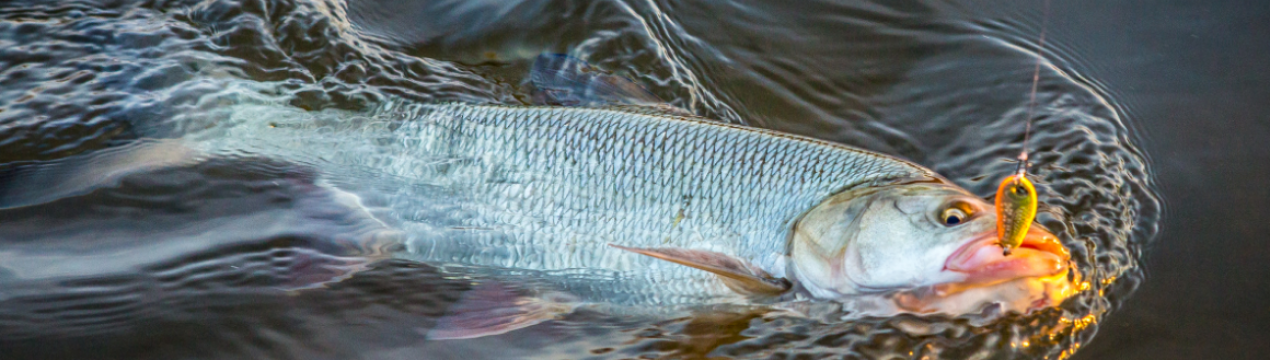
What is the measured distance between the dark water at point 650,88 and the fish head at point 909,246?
0.64 ft

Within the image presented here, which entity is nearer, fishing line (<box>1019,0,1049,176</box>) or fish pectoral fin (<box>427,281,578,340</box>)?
fish pectoral fin (<box>427,281,578,340</box>)

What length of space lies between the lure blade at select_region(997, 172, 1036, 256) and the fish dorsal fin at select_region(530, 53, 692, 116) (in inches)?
54.0

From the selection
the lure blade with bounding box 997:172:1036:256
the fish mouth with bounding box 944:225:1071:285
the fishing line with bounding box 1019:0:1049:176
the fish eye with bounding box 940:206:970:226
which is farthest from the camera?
the fishing line with bounding box 1019:0:1049:176

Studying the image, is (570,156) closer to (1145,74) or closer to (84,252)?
(84,252)

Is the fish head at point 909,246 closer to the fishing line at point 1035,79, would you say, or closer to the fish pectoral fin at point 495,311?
the fish pectoral fin at point 495,311

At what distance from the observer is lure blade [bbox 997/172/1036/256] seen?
241cm

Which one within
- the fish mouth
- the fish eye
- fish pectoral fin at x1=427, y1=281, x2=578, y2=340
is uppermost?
the fish eye

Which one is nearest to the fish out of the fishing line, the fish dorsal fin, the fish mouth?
the fish mouth

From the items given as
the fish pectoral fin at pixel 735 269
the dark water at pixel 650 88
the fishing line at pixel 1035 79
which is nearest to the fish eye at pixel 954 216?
the dark water at pixel 650 88

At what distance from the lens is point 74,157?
3627mm

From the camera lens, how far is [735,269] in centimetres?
293

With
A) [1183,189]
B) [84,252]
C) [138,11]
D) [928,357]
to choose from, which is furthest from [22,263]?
[1183,189]

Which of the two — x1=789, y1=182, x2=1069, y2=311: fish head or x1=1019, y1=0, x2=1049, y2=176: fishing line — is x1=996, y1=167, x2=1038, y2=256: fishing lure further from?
x1=1019, y1=0, x2=1049, y2=176: fishing line

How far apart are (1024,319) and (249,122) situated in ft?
10.5
